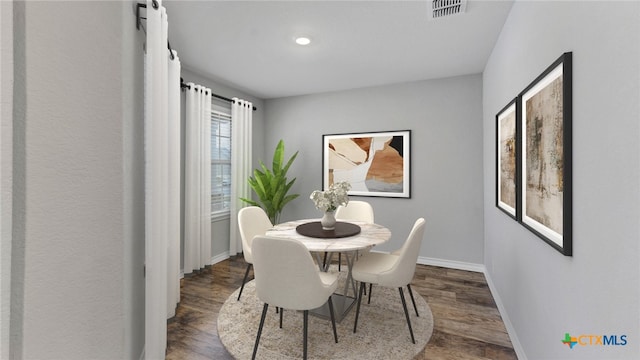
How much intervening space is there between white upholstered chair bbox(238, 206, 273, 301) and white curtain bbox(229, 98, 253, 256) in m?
1.30

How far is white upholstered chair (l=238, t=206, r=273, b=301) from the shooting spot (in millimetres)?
2584

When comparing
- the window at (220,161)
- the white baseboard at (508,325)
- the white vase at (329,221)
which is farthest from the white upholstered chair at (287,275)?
the window at (220,161)

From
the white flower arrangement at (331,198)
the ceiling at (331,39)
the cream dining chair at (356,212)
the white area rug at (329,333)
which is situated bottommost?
the white area rug at (329,333)

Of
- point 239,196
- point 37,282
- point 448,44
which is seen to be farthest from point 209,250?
point 448,44

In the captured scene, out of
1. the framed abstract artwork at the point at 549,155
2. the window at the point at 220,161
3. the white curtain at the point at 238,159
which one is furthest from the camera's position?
the white curtain at the point at 238,159

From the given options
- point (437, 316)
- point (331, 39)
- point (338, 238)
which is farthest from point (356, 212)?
point (331, 39)

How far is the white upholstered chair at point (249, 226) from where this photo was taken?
258 centimetres

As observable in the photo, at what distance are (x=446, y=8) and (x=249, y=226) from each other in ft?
8.24

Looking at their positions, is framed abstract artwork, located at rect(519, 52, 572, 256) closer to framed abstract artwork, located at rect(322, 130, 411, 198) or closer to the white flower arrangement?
the white flower arrangement

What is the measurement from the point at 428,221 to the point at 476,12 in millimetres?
2526

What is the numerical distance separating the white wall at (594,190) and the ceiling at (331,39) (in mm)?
776

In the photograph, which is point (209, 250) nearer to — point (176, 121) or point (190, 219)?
point (190, 219)

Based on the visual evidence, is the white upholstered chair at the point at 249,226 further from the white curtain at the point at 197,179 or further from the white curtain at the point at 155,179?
the white curtain at the point at 197,179

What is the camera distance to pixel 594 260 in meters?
1.03
